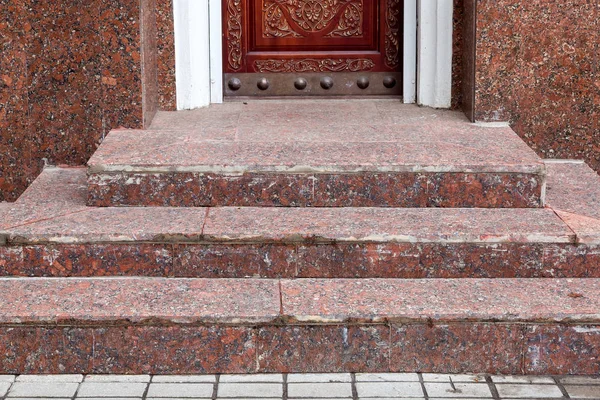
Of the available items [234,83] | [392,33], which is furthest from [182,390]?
[392,33]

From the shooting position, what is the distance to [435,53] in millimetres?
6031

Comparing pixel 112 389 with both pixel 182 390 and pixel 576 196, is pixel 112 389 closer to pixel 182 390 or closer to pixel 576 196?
pixel 182 390

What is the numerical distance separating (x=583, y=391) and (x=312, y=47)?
3.00 metres

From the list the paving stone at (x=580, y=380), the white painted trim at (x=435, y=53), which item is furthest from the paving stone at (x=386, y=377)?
the white painted trim at (x=435, y=53)

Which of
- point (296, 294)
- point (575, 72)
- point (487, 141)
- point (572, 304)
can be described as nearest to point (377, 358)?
point (296, 294)

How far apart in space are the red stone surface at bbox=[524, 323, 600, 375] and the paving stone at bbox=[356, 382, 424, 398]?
470mm

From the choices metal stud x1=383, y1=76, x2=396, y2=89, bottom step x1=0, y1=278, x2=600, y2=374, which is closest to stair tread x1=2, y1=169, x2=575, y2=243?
bottom step x1=0, y1=278, x2=600, y2=374

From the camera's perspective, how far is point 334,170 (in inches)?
189

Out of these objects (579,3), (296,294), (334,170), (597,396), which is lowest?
(597,396)

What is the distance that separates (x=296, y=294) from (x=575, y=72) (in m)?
2.26

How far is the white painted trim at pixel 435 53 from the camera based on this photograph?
5.95 m

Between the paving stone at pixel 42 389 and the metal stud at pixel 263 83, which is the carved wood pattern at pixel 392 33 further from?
the paving stone at pixel 42 389

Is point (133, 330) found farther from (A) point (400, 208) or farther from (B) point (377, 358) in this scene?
(A) point (400, 208)

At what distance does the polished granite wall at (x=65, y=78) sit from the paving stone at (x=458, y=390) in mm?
2268
